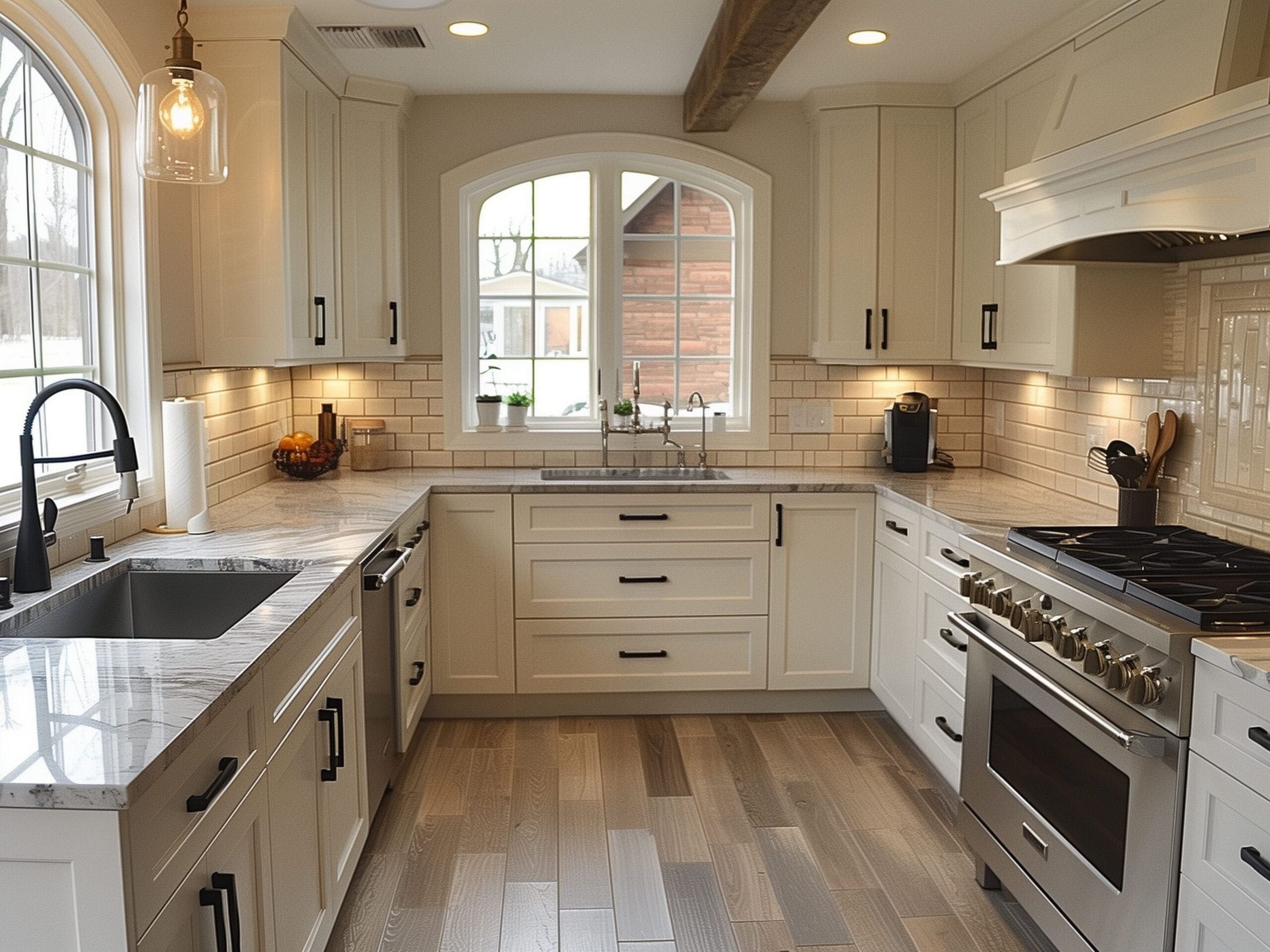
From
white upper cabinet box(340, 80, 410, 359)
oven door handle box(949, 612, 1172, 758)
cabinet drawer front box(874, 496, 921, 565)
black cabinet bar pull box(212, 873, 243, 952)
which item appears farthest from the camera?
white upper cabinet box(340, 80, 410, 359)

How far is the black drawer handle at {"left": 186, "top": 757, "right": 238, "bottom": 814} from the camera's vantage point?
5.28 ft

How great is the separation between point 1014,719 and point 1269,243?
134cm

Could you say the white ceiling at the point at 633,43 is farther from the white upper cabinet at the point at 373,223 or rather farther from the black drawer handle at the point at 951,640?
the black drawer handle at the point at 951,640

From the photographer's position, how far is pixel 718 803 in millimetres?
3566

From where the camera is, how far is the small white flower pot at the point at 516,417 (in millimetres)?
4797

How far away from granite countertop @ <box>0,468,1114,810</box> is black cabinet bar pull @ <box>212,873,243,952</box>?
25 cm

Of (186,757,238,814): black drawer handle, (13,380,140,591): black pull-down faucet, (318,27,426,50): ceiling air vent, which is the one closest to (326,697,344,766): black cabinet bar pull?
(13,380,140,591): black pull-down faucet

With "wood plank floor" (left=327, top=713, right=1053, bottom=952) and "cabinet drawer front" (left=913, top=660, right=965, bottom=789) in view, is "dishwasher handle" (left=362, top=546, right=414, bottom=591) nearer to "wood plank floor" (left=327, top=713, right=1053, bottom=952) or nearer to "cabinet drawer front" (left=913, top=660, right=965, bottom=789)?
"wood plank floor" (left=327, top=713, right=1053, bottom=952)

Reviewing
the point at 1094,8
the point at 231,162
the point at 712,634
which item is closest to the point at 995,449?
the point at 712,634

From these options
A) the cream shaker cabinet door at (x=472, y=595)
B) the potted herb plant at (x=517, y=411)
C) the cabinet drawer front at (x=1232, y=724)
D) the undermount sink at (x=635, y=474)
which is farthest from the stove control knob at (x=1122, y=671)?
the potted herb plant at (x=517, y=411)

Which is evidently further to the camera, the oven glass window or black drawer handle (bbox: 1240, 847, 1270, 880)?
the oven glass window

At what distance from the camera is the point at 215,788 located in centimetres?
169

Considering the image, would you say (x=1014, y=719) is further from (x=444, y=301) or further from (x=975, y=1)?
(x=444, y=301)

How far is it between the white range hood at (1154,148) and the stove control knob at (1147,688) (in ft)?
2.83
